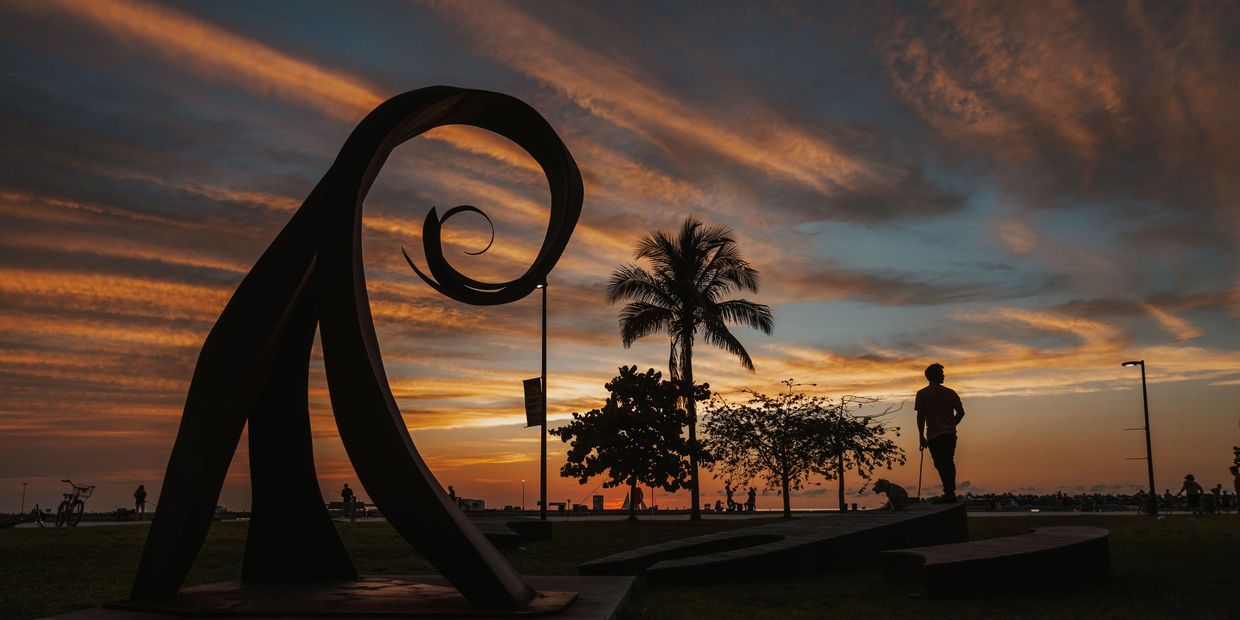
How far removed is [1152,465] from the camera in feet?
117

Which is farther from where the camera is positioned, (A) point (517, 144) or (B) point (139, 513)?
(B) point (139, 513)

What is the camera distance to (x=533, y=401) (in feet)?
88.0

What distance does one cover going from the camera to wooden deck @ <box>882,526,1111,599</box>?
8.57 m

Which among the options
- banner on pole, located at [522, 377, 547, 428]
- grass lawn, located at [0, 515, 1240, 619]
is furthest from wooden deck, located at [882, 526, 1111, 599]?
banner on pole, located at [522, 377, 547, 428]

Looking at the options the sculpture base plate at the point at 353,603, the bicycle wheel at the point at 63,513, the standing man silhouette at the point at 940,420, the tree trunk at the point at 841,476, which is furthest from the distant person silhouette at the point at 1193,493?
the bicycle wheel at the point at 63,513

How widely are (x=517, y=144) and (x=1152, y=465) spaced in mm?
34996

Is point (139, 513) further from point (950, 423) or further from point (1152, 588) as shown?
point (1152, 588)

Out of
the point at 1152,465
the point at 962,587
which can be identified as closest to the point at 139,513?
the point at 962,587

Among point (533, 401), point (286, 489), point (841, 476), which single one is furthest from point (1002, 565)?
point (841, 476)

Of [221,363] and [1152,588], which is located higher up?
[221,363]

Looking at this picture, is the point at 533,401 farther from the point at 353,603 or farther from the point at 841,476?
the point at 353,603

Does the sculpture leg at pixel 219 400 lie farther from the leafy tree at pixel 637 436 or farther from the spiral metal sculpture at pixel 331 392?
the leafy tree at pixel 637 436

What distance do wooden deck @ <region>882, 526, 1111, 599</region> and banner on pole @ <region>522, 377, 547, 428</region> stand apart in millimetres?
17695

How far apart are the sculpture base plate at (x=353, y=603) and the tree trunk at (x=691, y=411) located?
23.0 meters
